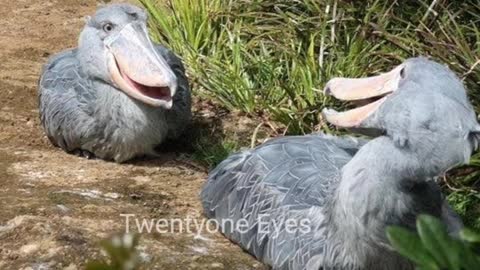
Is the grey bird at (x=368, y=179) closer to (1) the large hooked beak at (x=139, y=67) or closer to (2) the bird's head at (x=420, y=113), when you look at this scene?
(2) the bird's head at (x=420, y=113)

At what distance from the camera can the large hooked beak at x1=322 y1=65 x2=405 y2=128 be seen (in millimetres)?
3523

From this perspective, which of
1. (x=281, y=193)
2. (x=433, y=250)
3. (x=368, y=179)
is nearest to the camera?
(x=433, y=250)

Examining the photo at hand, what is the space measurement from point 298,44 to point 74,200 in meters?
2.05

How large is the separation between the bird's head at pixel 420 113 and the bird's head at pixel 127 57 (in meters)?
1.62

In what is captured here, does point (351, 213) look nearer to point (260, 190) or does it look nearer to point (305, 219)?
point (305, 219)

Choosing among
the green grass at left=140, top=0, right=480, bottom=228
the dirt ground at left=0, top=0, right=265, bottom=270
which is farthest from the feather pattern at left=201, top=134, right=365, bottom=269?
the green grass at left=140, top=0, right=480, bottom=228

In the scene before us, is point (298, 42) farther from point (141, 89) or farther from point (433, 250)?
point (433, 250)

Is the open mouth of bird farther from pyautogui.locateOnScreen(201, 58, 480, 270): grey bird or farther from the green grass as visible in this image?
pyautogui.locateOnScreen(201, 58, 480, 270): grey bird

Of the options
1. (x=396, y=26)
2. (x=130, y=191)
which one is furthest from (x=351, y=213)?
(x=396, y=26)

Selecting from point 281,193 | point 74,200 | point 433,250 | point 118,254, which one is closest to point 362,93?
point 281,193

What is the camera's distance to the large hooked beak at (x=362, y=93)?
139 inches

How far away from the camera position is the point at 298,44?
6219mm

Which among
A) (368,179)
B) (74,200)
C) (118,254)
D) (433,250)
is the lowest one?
(74,200)

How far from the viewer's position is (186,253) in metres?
4.38
